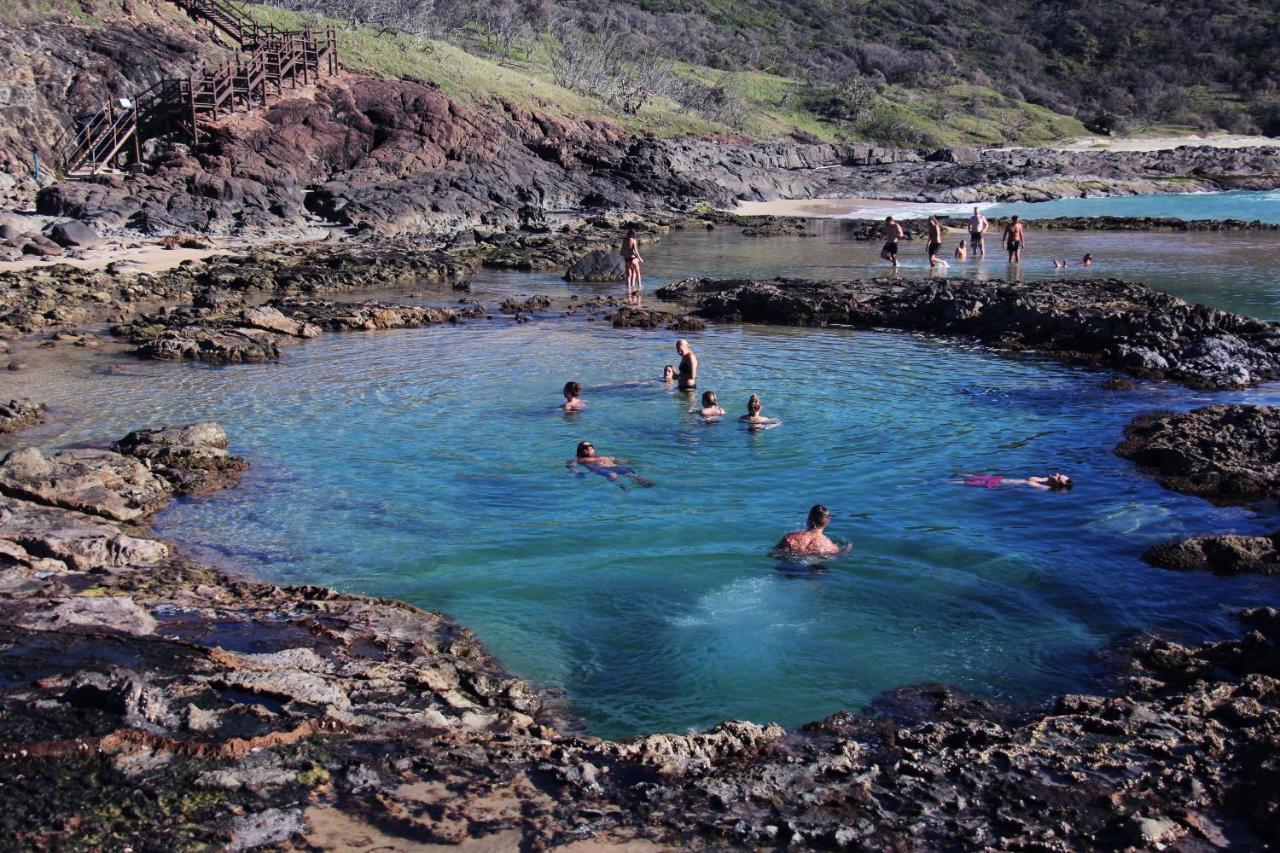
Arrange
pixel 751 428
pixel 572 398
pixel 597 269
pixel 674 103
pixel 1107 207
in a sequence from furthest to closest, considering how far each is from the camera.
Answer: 1. pixel 674 103
2. pixel 1107 207
3. pixel 597 269
4. pixel 572 398
5. pixel 751 428

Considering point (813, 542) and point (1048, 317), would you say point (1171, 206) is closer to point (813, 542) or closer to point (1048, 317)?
point (1048, 317)

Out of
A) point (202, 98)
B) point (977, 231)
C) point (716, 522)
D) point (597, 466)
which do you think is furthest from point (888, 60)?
point (716, 522)

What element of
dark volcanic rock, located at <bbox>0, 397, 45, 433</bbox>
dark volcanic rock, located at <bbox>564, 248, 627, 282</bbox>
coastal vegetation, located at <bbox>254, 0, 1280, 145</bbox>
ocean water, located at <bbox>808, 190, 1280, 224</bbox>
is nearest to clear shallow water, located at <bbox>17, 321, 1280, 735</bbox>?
dark volcanic rock, located at <bbox>0, 397, 45, 433</bbox>

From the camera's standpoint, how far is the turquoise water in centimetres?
4975

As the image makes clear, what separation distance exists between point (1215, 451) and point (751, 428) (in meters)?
5.99

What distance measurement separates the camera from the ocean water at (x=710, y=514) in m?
8.88

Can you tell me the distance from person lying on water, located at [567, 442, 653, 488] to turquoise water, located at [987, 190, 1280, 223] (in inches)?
1665

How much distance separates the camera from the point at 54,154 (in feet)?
124

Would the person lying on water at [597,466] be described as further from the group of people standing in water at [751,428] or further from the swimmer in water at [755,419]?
the swimmer in water at [755,419]

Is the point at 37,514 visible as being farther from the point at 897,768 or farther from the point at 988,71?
the point at 988,71

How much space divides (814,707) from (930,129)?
81.2m

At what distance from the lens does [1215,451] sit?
13.2m

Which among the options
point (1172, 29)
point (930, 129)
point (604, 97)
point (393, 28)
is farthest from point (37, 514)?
point (1172, 29)

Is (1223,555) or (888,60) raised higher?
(888,60)
